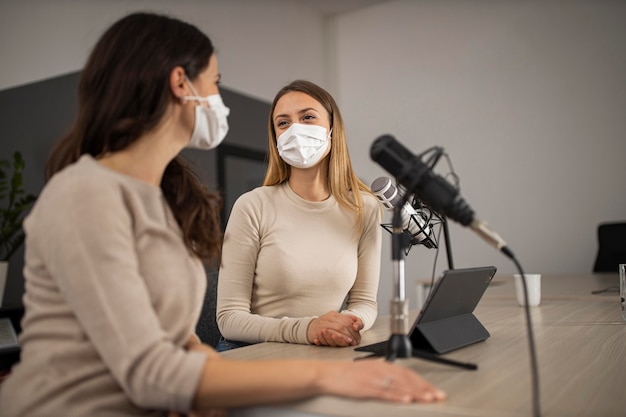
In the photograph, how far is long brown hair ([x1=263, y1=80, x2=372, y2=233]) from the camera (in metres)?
1.83

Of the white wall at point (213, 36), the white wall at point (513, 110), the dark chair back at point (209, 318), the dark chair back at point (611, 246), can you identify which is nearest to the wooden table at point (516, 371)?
the dark chair back at point (209, 318)

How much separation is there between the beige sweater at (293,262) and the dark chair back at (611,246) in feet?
8.32

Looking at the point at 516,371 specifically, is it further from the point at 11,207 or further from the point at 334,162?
the point at 11,207

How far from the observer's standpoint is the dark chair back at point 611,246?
3.66 m

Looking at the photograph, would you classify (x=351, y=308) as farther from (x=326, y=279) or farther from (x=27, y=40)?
(x=27, y=40)

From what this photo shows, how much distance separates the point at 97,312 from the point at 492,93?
4.38m

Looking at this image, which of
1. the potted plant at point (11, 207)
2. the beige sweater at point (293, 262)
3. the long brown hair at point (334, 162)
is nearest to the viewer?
the beige sweater at point (293, 262)

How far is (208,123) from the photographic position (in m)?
1.10

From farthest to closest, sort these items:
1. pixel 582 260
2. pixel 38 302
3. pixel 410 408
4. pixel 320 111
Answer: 1. pixel 582 260
2. pixel 320 111
3. pixel 38 302
4. pixel 410 408

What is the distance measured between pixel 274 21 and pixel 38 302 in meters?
4.31

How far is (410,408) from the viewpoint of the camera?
77cm

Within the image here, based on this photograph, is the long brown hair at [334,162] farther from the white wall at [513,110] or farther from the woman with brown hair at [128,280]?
the white wall at [513,110]

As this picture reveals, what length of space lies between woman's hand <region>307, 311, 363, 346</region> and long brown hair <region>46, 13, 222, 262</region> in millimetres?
420

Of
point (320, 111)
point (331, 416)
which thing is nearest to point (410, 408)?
point (331, 416)
